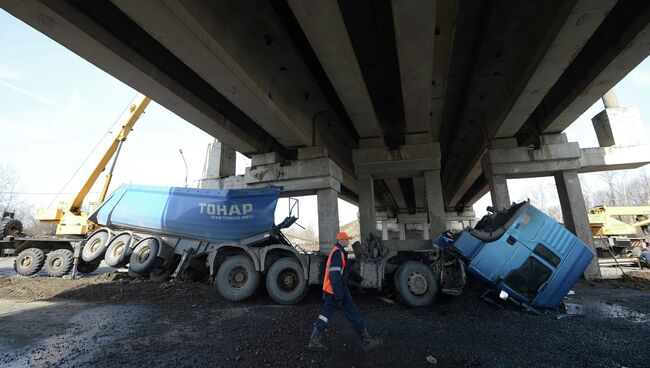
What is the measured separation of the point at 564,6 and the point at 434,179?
7.22 metres

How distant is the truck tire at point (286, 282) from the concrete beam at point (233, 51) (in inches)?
169

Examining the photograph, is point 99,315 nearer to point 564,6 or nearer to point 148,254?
point 148,254

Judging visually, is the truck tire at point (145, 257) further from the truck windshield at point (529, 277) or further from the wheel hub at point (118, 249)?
the truck windshield at point (529, 277)

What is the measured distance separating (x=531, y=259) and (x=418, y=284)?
7.90 feet

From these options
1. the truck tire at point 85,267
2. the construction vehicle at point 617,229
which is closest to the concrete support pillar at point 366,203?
the truck tire at point 85,267

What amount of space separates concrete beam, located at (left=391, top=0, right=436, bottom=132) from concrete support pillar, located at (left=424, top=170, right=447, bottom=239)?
365 cm

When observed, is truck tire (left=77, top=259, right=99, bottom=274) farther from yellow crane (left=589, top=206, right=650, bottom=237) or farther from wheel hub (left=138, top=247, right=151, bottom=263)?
yellow crane (left=589, top=206, right=650, bottom=237)

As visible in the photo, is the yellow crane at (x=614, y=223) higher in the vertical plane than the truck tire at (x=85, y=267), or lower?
higher

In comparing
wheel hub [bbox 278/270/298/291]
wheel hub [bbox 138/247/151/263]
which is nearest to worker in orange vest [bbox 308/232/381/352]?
wheel hub [bbox 278/270/298/291]

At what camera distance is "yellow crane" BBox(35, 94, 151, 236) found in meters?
12.6

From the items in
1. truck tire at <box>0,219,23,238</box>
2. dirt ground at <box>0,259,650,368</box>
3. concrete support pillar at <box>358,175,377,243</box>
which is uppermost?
concrete support pillar at <box>358,175,377,243</box>

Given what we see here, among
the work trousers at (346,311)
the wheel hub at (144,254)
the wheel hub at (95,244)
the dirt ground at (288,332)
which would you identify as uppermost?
Result: the wheel hub at (95,244)

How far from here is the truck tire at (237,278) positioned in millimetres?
7613

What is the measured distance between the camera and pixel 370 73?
9023mm
